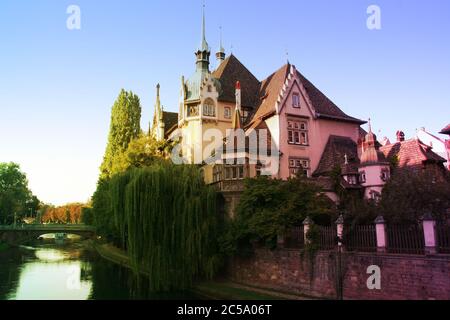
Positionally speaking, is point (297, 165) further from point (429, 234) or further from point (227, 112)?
point (429, 234)

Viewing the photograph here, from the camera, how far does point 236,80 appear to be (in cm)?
3931

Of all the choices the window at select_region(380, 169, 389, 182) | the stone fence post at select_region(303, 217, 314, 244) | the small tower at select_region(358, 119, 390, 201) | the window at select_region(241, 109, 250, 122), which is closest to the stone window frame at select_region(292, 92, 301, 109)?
the window at select_region(241, 109, 250, 122)

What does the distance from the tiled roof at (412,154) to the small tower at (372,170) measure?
1639 mm

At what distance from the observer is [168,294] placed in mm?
23859

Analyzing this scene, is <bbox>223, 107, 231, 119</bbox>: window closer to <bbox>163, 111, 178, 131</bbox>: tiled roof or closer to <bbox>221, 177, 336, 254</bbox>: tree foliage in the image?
<bbox>163, 111, 178, 131</bbox>: tiled roof

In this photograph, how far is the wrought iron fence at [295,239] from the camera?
22656 millimetres

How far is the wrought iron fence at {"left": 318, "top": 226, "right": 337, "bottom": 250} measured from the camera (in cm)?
2116

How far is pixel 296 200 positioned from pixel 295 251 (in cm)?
304

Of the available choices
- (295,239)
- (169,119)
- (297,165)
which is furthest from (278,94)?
(169,119)

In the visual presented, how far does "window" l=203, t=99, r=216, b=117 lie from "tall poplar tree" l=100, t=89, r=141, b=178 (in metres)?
18.5

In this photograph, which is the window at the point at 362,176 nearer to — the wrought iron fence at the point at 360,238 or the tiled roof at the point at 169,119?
the wrought iron fence at the point at 360,238
